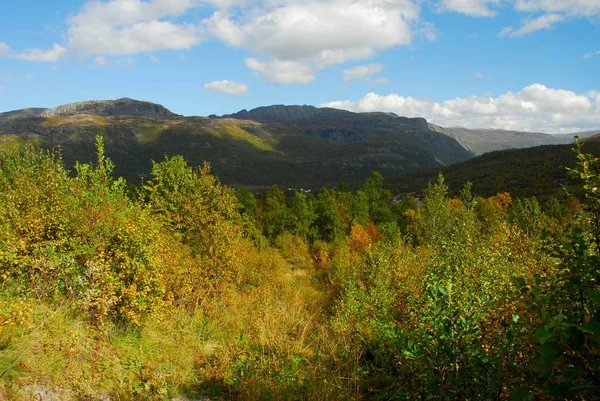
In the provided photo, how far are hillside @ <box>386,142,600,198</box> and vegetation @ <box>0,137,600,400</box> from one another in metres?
80.9

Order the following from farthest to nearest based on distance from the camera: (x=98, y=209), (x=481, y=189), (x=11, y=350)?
(x=481, y=189), (x=98, y=209), (x=11, y=350)

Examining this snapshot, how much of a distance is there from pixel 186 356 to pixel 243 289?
8.88 metres

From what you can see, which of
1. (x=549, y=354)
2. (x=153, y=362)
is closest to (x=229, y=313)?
(x=153, y=362)

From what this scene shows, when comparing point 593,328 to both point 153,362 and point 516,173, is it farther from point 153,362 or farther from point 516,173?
point 516,173

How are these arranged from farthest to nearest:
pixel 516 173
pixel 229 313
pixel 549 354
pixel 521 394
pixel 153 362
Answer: pixel 516 173 → pixel 229 313 → pixel 153 362 → pixel 521 394 → pixel 549 354

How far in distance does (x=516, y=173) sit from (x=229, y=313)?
372ft

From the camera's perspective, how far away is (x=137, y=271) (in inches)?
426

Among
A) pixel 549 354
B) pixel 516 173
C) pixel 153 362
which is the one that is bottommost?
pixel 153 362

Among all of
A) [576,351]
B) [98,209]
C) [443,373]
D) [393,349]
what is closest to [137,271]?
[98,209]

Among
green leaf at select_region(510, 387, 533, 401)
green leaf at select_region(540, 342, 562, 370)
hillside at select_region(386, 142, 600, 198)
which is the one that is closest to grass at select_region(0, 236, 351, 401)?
green leaf at select_region(510, 387, 533, 401)

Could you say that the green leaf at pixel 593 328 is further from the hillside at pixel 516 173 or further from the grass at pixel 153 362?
the hillside at pixel 516 173

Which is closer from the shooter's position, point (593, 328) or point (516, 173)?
point (593, 328)

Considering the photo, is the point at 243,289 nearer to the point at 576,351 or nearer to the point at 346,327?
the point at 346,327

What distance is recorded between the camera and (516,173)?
103000 mm
